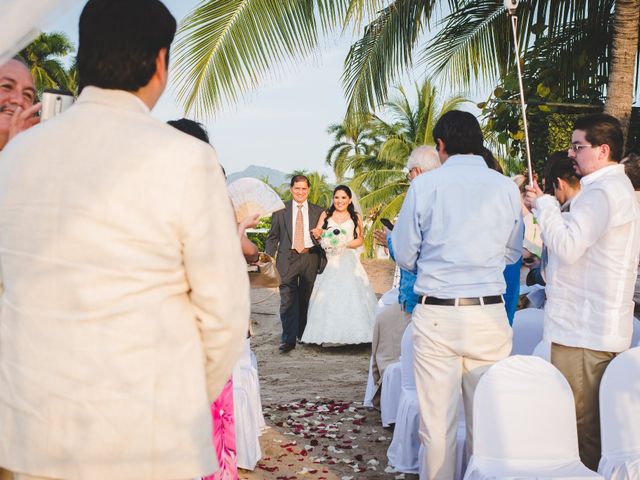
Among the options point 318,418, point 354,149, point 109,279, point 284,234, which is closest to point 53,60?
point 354,149

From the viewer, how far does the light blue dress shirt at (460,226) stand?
3877 millimetres

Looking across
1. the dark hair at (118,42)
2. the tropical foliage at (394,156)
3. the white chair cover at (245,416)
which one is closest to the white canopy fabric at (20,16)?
the dark hair at (118,42)

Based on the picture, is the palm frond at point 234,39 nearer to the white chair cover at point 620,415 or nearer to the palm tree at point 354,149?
the white chair cover at point 620,415

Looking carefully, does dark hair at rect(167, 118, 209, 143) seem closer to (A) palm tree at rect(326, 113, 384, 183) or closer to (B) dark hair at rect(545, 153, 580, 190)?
(B) dark hair at rect(545, 153, 580, 190)

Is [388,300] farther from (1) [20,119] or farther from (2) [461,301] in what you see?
(1) [20,119]

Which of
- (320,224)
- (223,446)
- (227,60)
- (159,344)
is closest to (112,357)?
(159,344)

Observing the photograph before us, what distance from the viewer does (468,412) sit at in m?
4.18

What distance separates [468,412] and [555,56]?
586 centimetres

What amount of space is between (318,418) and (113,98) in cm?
495

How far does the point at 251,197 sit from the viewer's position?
4855 millimetres

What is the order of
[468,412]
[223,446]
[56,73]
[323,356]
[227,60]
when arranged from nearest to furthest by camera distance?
[223,446] → [468,412] → [227,60] → [323,356] → [56,73]

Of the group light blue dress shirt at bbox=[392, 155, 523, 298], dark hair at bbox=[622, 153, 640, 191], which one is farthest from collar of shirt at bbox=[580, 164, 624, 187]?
dark hair at bbox=[622, 153, 640, 191]

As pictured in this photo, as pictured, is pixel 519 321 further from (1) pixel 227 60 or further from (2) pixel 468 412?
(1) pixel 227 60

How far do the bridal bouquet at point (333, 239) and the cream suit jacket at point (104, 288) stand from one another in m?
7.75
